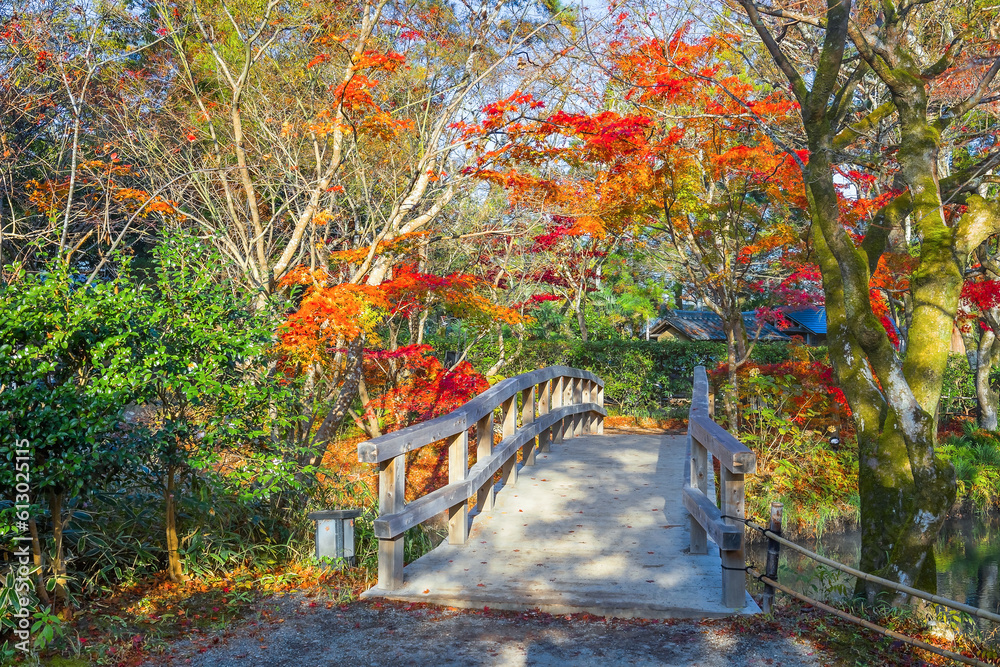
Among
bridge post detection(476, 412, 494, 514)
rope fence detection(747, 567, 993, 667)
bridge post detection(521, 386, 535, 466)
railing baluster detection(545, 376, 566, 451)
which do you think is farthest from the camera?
railing baluster detection(545, 376, 566, 451)

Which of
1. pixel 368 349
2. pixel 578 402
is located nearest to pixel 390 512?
pixel 368 349

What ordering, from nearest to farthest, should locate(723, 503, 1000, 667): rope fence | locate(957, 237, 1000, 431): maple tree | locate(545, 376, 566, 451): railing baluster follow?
locate(723, 503, 1000, 667): rope fence → locate(545, 376, 566, 451): railing baluster → locate(957, 237, 1000, 431): maple tree

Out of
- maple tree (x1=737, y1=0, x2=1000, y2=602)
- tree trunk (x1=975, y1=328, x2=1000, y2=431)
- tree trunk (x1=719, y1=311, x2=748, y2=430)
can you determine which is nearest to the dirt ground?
maple tree (x1=737, y1=0, x2=1000, y2=602)

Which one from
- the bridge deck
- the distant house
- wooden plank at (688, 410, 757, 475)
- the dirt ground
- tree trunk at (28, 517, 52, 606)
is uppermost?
the distant house

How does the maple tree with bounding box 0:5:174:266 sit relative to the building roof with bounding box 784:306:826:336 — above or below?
above

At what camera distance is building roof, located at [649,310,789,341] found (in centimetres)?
3147

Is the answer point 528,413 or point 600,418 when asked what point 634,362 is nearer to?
point 600,418

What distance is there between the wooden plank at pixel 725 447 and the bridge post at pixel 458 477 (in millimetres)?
1777

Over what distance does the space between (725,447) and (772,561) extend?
87 cm

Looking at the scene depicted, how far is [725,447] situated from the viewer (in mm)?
4598

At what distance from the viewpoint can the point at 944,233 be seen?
6.30 m

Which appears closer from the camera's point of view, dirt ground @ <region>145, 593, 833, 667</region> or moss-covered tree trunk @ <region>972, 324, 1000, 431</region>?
dirt ground @ <region>145, 593, 833, 667</region>

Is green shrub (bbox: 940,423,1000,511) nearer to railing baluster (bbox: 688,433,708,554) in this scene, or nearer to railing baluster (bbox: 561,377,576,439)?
railing baluster (bbox: 561,377,576,439)

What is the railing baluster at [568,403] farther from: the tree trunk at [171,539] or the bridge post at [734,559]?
the tree trunk at [171,539]
